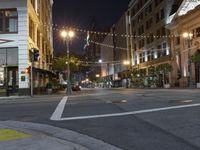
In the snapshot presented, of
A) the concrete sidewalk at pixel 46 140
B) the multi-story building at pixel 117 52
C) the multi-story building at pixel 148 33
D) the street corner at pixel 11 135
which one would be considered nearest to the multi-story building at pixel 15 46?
the concrete sidewalk at pixel 46 140

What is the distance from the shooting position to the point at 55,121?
1228cm

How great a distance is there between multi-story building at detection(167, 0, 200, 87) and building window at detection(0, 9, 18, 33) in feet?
87.4

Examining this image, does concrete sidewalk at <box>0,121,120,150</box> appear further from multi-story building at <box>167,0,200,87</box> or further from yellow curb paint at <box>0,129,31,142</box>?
multi-story building at <box>167,0,200,87</box>

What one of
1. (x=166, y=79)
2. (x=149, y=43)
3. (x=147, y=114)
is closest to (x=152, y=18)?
(x=149, y=43)

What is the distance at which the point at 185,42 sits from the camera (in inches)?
2461

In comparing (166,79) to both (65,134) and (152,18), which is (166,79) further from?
(65,134)

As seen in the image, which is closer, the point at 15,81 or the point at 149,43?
the point at 15,81

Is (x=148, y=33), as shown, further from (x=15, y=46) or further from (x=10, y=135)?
(x=10, y=135)

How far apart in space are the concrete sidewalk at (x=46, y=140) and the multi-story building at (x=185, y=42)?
4493cm

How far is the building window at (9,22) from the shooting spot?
37.9 metres

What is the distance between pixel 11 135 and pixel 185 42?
5566cm

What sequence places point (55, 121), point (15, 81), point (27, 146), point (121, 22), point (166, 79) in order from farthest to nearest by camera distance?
point (121, 22)
point (166, 79)
point (15, 81)
point (55, 121)
point (27, 146)

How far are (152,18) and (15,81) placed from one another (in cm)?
4925

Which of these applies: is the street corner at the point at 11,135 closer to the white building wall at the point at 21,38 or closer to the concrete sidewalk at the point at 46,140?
the concrete sidewalk at the point at 46,140
